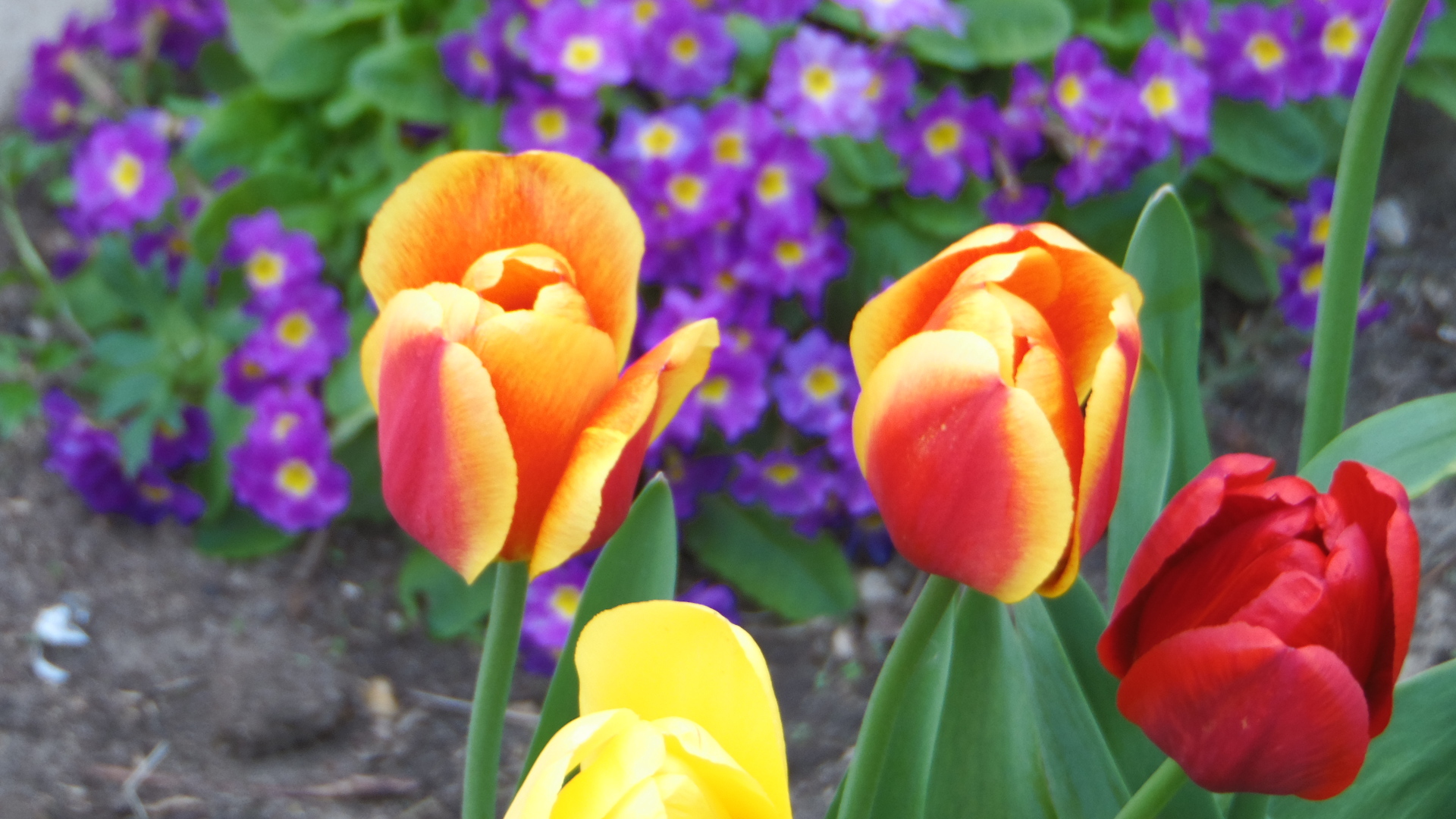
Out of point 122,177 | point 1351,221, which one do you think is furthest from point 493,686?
point 122,177

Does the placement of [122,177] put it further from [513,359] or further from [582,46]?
[513,359]

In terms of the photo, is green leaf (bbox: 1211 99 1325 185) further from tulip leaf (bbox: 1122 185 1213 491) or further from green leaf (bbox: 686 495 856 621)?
tulip leaf (bbox: 1122 185 1213 491)

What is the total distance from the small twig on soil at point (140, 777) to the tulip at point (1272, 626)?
134cm

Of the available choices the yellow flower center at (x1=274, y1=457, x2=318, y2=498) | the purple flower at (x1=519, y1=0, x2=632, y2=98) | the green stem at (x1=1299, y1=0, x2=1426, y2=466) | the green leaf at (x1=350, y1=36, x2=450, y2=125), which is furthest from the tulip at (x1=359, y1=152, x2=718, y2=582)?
the green leaf at (x1=350, y1=36, x2=450, y2=125)

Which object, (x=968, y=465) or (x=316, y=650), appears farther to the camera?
(x=316, y=650)

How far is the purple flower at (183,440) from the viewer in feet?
5.79

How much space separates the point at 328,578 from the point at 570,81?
808 mm

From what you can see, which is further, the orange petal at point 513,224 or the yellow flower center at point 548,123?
the yellow flower center at point 548,123

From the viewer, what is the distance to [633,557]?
64 centimetres

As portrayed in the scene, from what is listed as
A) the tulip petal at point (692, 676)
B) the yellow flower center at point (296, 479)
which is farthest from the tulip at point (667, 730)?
the yellow flower center at point (296, 479)

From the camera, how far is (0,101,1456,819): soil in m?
1.49

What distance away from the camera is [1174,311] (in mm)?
767

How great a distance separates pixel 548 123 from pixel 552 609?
644 millimetres

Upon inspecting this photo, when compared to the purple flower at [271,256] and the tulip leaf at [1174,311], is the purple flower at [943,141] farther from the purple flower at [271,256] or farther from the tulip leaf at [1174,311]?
the tulip leaf at [1174,311]
